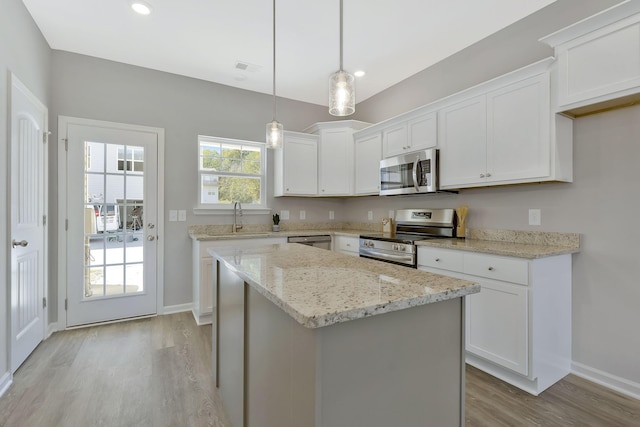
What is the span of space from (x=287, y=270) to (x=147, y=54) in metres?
3.08

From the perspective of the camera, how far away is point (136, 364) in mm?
2342

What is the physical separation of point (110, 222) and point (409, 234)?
324 cm

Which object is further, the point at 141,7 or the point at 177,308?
the point at 177,308

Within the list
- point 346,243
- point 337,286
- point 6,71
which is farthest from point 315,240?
point 6,71

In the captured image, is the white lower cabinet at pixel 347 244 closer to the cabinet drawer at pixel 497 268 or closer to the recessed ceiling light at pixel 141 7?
the cabinet drawer at pixel 497 268

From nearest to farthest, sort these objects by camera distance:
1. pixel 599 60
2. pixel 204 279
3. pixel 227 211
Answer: pixel 599 60 < pixel 204 279 < pixel 227 211

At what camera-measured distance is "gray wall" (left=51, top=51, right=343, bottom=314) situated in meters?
3.07

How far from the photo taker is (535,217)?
7.91 feet

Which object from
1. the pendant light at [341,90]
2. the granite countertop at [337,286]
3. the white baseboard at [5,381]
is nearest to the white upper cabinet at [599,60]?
the pendant light at [341,90]

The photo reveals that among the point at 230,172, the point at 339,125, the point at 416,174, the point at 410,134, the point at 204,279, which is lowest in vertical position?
the point at 204,279

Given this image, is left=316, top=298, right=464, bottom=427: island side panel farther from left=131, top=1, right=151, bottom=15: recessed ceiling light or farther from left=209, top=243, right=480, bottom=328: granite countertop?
left=131, top=1, right=151, bottom=15: recessed ceiling light

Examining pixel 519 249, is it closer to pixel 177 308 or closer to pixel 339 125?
pixel 339 125

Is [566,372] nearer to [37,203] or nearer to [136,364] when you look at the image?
[136,364]

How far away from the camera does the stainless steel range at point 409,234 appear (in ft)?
9.25
